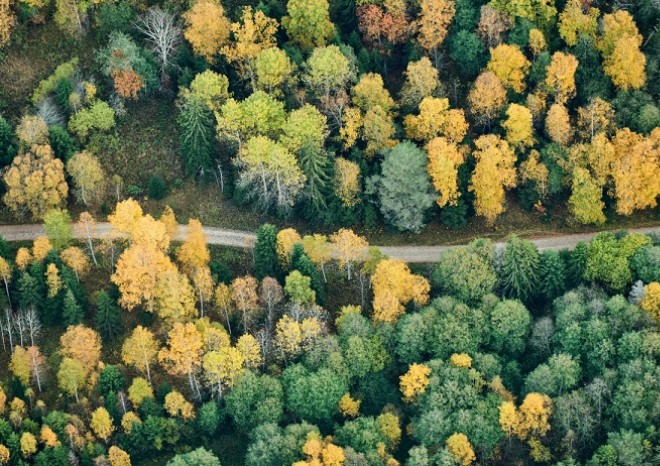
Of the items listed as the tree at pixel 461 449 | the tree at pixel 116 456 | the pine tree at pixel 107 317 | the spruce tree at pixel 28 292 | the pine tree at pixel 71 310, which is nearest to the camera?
the tree at pixel 461 449

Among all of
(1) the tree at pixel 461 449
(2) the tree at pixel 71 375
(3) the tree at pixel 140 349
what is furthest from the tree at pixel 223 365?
(1) the tree at pixel 461 449

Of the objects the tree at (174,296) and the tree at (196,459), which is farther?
the tree at (174,296)

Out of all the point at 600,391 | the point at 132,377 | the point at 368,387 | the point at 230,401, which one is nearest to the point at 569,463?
the point at 600,391

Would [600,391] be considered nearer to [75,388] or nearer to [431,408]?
[431,408]

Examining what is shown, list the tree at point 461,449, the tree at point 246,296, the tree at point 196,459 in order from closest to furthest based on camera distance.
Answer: the tree at point 196,459 → the tree at point 461,449 → the tree at point 246,296

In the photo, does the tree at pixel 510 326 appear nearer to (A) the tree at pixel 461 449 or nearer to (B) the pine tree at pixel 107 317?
(A) the tree at pixel 461 449

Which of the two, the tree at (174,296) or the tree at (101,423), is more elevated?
the tree at (174,296)

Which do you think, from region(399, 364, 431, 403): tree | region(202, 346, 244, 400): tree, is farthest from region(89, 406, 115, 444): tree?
region(399, 364, 431, 403): tree
